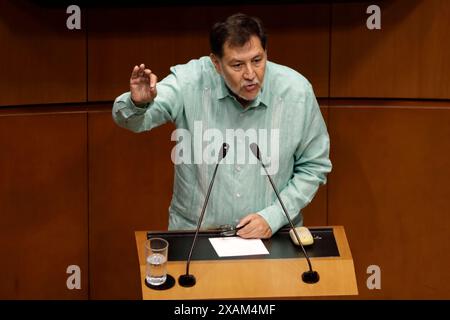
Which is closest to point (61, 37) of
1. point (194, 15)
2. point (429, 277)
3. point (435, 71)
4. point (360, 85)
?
point (194, 15)

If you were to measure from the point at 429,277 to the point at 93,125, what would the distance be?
183cm

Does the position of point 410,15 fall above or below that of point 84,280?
above

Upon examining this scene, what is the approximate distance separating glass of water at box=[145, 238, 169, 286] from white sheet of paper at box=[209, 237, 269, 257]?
20 cm

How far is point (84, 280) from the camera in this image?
4.51 m

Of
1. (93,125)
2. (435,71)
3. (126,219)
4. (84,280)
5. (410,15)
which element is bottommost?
(84,280)

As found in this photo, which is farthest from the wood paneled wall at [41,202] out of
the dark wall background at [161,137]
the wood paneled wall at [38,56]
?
the wood paneled wall at [38,56]

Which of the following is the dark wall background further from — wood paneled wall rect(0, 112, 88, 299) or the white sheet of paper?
the white sheet of paper

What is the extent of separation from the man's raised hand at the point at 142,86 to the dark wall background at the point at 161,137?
4.00 feet

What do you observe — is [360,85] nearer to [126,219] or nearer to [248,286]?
[126,219]

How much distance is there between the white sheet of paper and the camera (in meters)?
2.94

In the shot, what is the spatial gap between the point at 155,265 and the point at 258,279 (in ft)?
1.07

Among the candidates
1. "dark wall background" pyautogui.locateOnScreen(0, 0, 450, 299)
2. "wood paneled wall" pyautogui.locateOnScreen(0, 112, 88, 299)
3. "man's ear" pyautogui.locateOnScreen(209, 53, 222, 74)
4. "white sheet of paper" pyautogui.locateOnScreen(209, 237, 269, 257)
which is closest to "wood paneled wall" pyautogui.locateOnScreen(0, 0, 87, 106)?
"dark wall background" pyautogui.locateOnScreen(0, 0, 450, 299)

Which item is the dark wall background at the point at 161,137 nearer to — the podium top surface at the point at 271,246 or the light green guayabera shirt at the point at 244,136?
the light green guayabera shirt at the point at 244,136

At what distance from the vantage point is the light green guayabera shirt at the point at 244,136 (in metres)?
3.32
